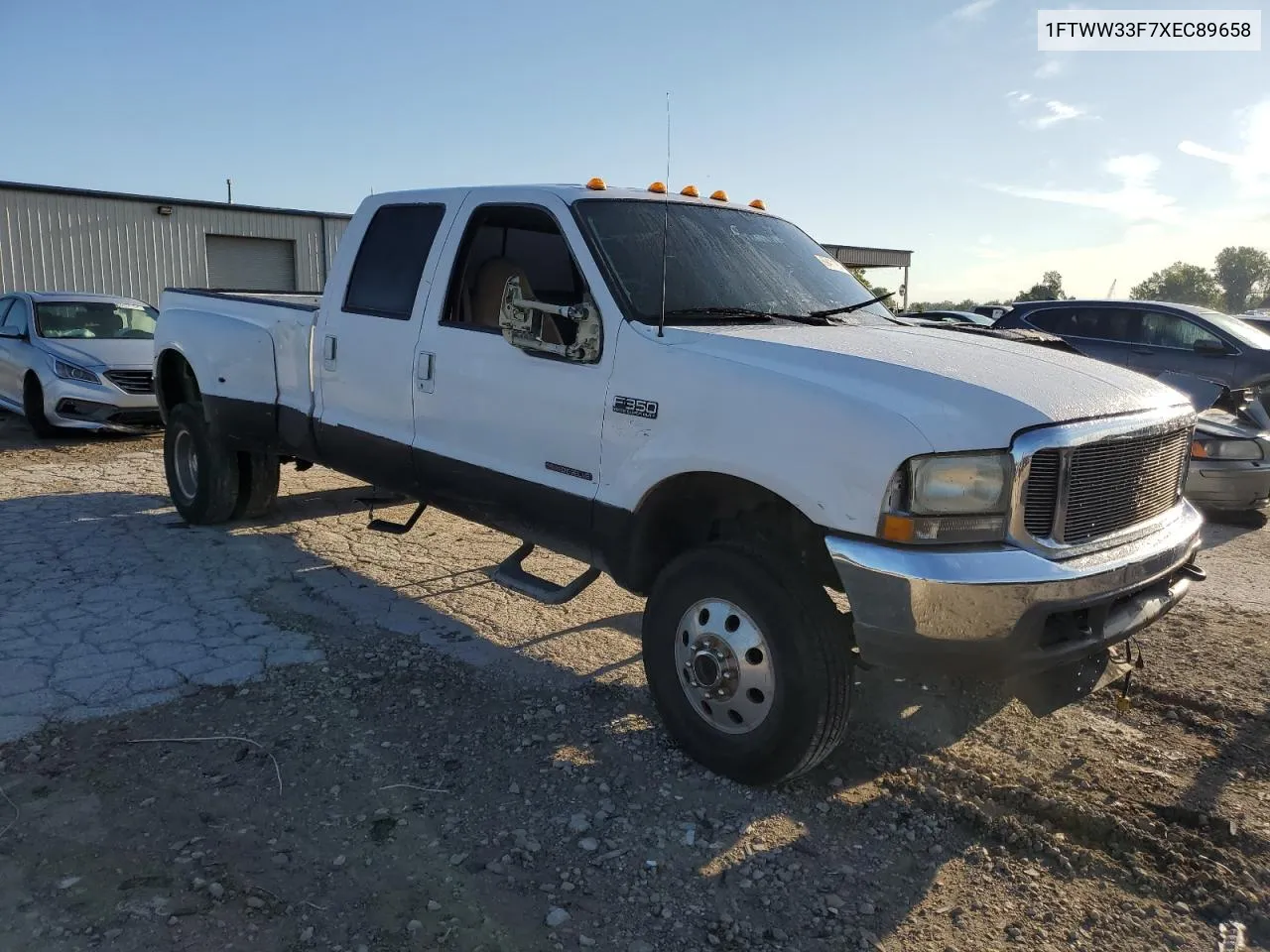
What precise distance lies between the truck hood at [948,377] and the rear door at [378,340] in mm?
1793

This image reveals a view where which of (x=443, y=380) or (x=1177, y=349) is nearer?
(x=443, y=380)

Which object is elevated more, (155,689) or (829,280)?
(829,280)

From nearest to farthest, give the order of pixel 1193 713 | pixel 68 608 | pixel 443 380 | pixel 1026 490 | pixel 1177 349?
pixel 1026 490
pixel 1193 713
pixel 443 380
pixel 68 608
pixel 1177 349

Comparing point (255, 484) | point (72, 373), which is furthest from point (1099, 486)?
point (72, 373)

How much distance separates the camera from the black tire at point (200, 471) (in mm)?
6562

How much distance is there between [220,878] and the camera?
2.82m

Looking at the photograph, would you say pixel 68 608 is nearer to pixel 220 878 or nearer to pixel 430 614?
pixel 430 614

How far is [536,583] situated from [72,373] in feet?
27.6

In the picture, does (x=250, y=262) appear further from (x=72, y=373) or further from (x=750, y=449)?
(x=750, y=449)

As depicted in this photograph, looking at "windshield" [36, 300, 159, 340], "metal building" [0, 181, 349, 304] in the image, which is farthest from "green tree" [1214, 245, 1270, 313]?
"windshield" [36, 300, 159, 340]

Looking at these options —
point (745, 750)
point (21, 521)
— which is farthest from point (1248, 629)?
point (21, 521)

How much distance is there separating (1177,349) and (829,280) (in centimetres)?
760

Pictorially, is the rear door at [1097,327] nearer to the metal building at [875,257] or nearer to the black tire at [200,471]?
the black tire at [200,471]

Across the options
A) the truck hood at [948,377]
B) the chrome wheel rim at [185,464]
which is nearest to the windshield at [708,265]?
the truck hood at [948,377]
